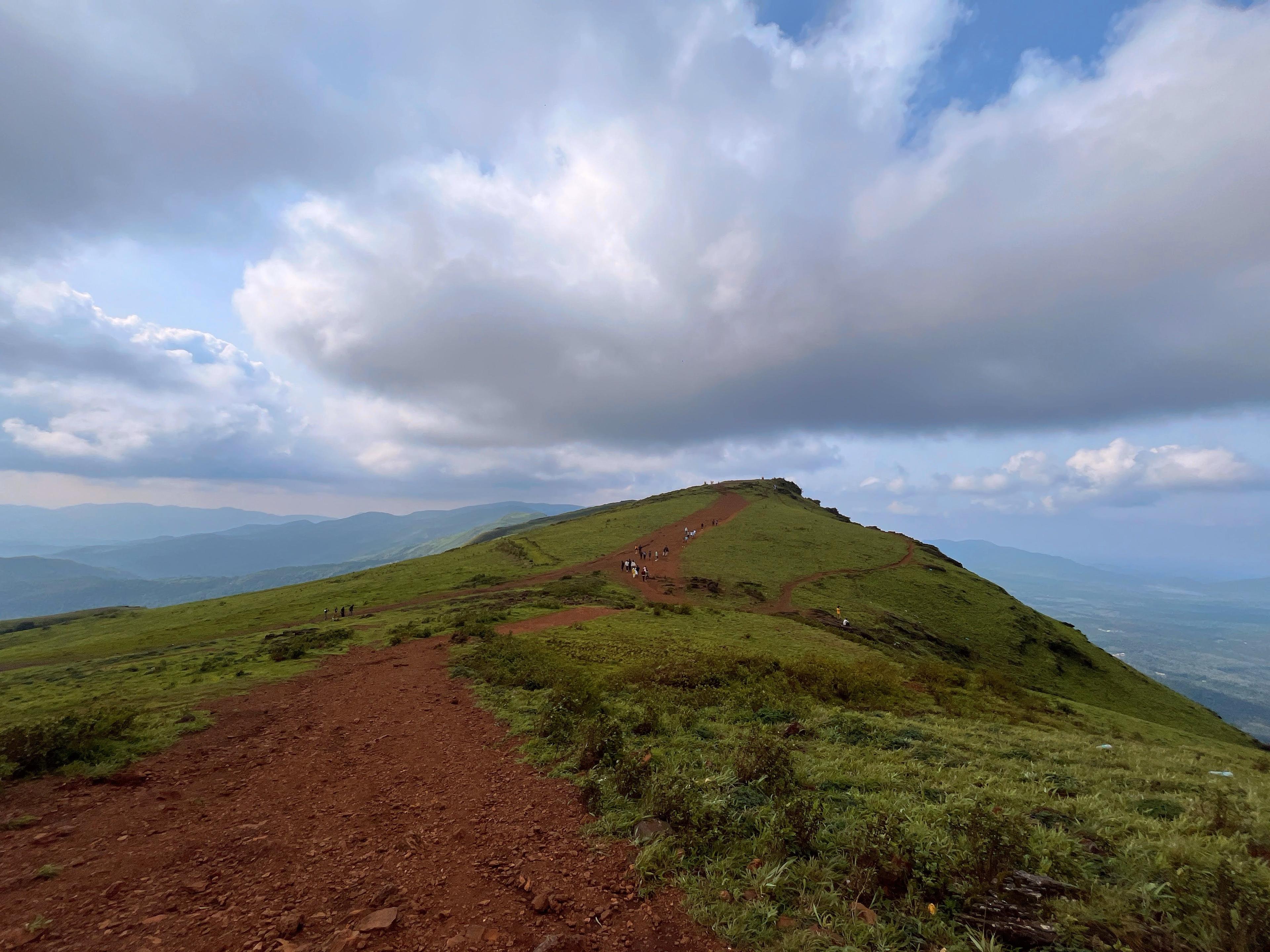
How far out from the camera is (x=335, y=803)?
996 centimetres

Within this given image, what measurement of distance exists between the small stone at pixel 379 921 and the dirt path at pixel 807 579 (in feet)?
121

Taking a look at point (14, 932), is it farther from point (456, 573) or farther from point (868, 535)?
point (868, 535)

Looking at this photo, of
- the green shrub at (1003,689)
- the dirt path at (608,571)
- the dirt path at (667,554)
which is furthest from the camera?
the dirt path at (667,554)

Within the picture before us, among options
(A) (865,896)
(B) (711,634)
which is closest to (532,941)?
(A) (865,896)

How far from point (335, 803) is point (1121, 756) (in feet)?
59.7

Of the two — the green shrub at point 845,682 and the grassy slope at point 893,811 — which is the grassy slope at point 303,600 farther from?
the green shrub at point 845,682

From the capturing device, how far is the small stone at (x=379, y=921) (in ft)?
20.1

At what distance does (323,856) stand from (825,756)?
9.72 meters

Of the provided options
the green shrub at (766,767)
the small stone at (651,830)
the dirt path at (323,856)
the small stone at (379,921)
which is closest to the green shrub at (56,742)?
the dirt path at (323,856)

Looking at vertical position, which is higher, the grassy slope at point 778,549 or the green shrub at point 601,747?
the grassy slope at point 778,549

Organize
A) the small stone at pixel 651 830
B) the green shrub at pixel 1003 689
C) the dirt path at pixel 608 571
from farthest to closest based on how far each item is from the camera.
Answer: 1. the dirt path at pixel 608 571
2. the green shrub at pixel 1003 689
3. the small stone at pixel 651 830

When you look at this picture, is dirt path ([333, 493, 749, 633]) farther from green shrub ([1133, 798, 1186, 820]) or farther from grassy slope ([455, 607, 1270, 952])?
green shrub ([1133, 798, 1186, 820])

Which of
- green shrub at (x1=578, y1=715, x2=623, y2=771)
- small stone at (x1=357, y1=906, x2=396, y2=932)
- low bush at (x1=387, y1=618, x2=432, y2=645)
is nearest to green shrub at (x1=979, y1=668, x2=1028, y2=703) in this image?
green shrub at (x1=578, y1=715, x2=623, y2=771)

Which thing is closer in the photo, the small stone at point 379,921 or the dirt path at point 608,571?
the small stone at point 379,921
